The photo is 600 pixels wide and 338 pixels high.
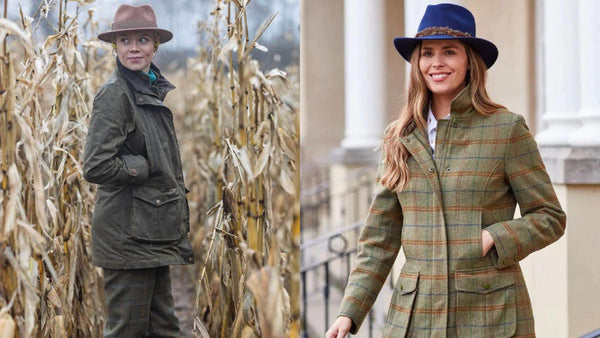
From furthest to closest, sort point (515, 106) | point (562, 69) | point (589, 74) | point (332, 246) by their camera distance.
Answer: point (332, 246) → point (515, 106) → point (562, 69) → point (589, 74)

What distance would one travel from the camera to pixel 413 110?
266 centimetres

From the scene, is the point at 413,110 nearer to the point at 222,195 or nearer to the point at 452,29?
the point at 452,29

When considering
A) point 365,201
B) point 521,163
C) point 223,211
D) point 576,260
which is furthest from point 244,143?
point 365,201

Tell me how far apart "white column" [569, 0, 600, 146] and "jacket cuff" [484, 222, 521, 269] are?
7.03 feet

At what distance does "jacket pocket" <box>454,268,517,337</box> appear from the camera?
96.3 inches

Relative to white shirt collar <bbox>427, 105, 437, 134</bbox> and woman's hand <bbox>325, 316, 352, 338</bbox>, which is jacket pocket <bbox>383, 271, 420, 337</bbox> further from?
white shirt collar <bbox>427, 105, 437, 134</bbox>

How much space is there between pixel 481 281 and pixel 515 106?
4239mm

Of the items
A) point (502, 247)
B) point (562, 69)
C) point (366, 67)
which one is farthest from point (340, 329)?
point (366, 67)

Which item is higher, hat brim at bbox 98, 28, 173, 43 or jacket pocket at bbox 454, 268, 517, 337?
hat brim at bbox 98, 28, 173, 43

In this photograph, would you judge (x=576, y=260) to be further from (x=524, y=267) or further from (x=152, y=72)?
(x=152, y=72)

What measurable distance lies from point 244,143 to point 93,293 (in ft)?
2.34

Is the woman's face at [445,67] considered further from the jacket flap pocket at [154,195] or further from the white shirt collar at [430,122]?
the jacket flap pocket at [154,195]

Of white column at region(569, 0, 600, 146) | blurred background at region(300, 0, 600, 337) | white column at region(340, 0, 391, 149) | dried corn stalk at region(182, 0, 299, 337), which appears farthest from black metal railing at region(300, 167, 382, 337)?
dried corn stalk at region(182, 0, 299, 337)

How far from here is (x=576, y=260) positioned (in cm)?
436
